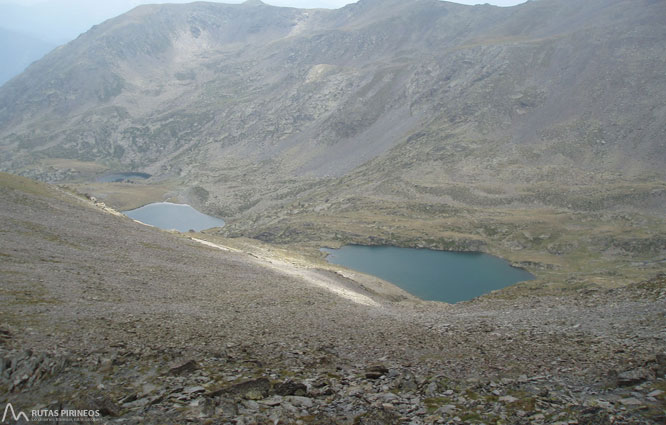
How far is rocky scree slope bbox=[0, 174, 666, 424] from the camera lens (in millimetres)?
9977

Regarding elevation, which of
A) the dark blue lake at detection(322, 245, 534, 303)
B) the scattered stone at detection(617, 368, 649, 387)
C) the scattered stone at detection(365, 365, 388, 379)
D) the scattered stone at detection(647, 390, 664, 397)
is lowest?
the dark blue lake at detection(322, 245, 534, 303)

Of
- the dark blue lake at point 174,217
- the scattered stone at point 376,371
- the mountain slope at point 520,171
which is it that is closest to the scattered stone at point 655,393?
the scattered stone at point 376,371

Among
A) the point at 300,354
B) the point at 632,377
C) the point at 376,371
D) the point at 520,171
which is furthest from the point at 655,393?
the point at 520,171

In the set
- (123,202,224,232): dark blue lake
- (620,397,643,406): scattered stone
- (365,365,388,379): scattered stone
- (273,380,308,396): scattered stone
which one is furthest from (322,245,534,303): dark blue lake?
(123,202,224,232): dark blue lake

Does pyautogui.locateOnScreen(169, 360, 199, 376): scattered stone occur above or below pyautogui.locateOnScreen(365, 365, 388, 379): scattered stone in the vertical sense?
above

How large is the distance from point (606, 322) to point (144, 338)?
67.5 ft

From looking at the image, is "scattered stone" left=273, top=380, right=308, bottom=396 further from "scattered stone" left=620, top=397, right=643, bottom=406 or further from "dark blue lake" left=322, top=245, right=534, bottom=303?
"dark blue lake" left=322, top=245, right=534, bottom=303

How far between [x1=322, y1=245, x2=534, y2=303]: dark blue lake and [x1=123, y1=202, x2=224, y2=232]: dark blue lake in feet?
230

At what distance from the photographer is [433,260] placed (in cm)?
9962

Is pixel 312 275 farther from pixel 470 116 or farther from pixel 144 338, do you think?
pixel 470 116

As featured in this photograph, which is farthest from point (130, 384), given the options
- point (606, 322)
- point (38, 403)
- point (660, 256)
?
point (660, 256)

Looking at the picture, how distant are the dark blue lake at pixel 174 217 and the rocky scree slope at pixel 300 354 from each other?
128 m

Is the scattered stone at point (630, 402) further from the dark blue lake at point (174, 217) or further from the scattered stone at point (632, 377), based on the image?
the dark blue lake at point (174, 217)

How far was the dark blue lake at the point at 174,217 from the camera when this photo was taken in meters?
152
